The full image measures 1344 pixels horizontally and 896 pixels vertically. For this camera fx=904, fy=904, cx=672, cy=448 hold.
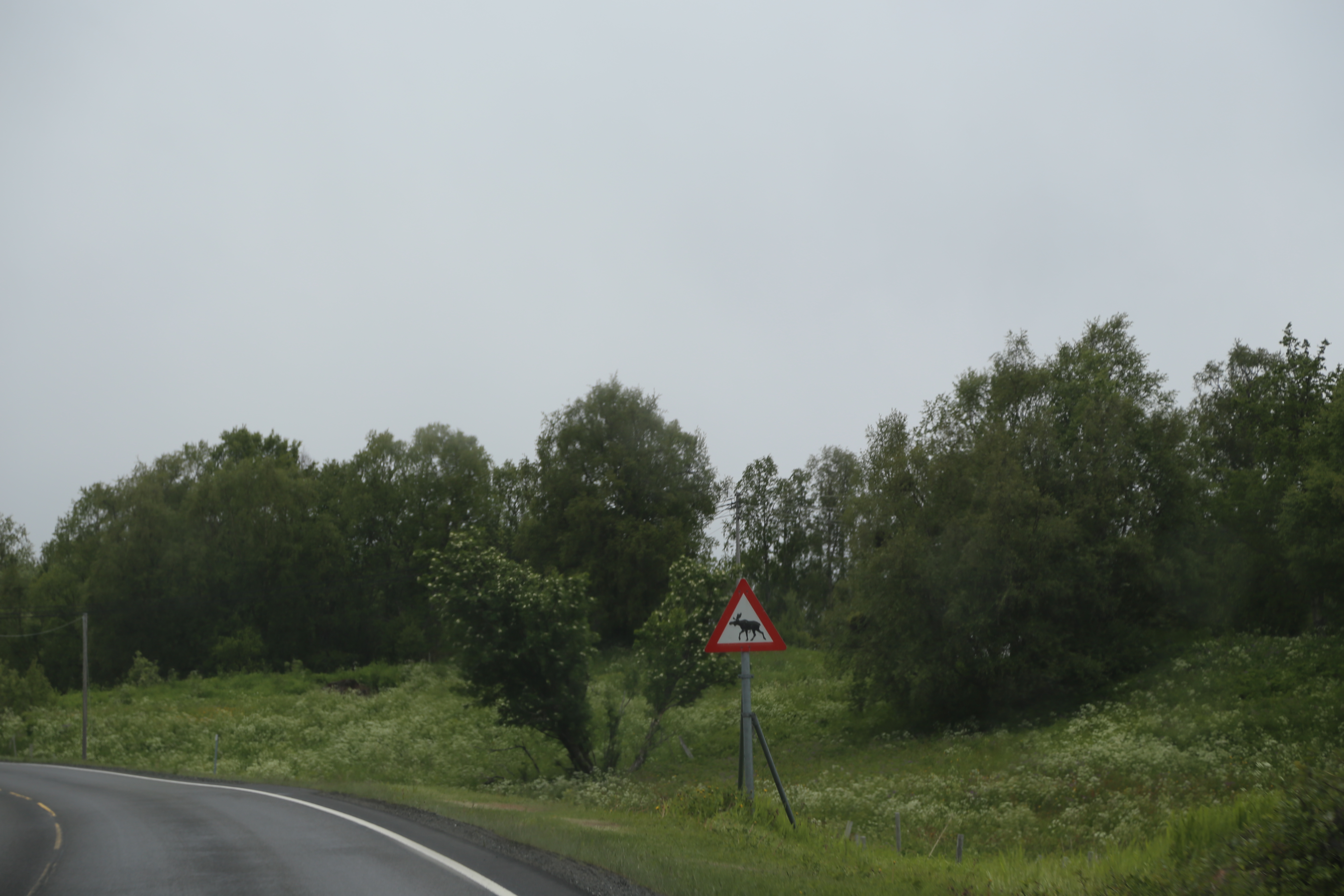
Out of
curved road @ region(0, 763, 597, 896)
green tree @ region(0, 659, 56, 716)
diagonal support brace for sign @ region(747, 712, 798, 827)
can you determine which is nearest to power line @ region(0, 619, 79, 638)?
green tree @ region(0, 659, 56, 716)

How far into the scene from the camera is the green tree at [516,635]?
1073 inches

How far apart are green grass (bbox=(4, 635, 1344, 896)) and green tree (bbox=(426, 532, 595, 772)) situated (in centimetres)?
222

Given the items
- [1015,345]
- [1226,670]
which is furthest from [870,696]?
[1015,345]

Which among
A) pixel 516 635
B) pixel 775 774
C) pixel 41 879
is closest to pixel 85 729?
pixel 516 635

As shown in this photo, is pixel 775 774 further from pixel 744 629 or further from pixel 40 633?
pixel 40 633

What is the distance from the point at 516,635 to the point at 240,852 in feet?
55.7

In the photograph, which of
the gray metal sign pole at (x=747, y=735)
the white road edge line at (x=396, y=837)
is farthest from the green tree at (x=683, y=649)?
the gray metal sign pole at (x=747, y=735)

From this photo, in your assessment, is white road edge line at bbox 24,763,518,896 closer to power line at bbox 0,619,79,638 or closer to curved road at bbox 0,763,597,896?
curved road at bbox 0,763,597,896

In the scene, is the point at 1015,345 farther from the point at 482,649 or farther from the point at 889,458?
the point at 482,649

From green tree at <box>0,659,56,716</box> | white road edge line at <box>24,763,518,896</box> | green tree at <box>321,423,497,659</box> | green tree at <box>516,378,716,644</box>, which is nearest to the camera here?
white road edge line at <box>24,763,518,896</box>

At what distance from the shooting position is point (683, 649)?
29.7 metres

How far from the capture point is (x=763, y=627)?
10.7 metres

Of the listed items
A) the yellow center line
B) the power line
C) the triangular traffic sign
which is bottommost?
the yellow center line

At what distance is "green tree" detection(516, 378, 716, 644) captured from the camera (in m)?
58.6
